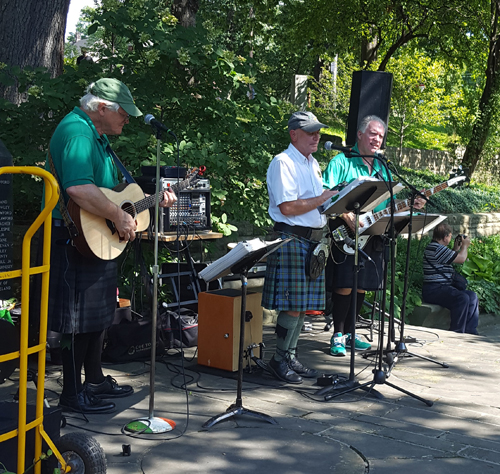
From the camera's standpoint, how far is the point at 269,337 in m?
6.95

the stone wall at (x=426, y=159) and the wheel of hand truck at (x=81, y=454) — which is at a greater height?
the stone wall at (x=426, y=159)

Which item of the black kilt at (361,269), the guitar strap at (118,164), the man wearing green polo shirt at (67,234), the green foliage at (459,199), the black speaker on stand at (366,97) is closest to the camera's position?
the man wearing green polo shirt at (67,234)

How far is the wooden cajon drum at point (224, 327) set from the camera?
5348 millimetres

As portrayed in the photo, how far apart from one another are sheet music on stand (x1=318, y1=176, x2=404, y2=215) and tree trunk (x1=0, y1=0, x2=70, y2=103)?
4.41 metres

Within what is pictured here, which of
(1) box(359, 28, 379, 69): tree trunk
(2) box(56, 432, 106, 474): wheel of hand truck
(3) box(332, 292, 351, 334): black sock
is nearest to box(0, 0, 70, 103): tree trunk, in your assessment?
(3) box(332, 292, 351, 334): black sock

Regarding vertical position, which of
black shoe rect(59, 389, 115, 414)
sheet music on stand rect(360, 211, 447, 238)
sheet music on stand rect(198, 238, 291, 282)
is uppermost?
sheet music on stand rect(360, 211, 447, 238)

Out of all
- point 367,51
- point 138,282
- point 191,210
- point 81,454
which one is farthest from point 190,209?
point 367,51

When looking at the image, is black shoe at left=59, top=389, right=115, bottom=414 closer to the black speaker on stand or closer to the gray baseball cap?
the gray baseball cap

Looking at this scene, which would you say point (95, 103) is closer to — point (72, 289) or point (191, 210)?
point (72, 289)

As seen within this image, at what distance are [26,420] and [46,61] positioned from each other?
5786mm

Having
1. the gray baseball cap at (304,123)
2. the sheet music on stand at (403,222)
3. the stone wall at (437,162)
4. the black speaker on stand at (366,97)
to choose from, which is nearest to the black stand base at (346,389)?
the sheet music on stand at (403,222)

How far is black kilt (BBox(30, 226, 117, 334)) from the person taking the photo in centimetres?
420

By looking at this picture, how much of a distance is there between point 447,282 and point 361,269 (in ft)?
10.4

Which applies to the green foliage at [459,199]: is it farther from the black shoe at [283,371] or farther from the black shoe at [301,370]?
the black shoe at [283,371]
